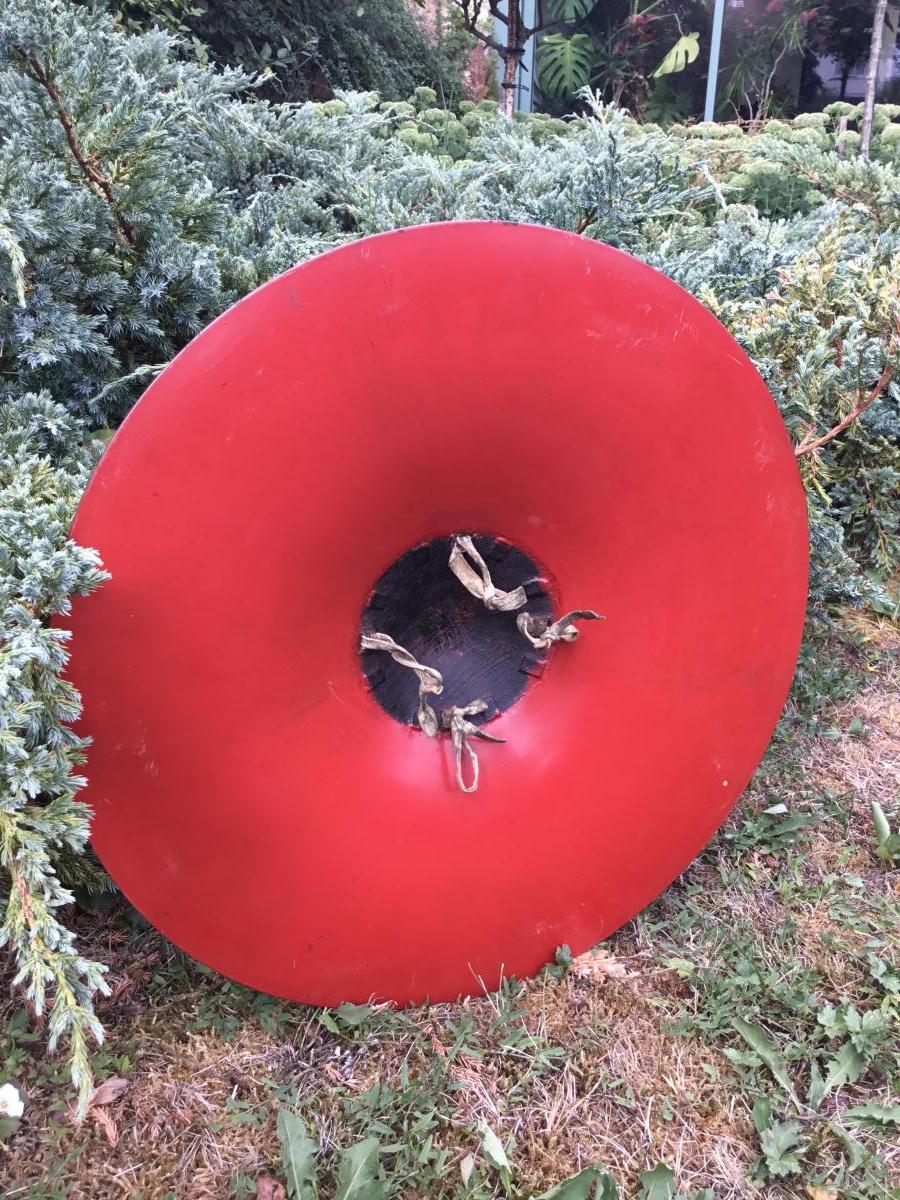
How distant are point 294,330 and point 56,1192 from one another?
1264 mm

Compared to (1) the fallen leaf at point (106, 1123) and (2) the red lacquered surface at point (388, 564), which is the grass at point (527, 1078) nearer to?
(1) the fallen leaf at point (106, 1123)

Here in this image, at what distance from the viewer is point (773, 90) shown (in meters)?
7.54

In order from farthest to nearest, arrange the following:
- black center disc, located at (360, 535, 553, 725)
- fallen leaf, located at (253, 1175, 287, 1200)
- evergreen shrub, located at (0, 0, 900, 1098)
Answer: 1. black center disc, located at (360, 535, 553, 725)
2. fallen leaf, located at (253, 1175, 287, 1200)
3. evergreen shrub, located at (0, 0, 900, 1098)

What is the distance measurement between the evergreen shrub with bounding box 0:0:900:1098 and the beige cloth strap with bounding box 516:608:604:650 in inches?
26.6

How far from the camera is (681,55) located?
7484 millimetres

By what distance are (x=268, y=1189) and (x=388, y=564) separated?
0.96 metres

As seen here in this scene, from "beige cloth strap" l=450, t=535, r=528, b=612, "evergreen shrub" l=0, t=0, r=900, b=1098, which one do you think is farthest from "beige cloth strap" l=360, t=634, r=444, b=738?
"evergreen shrub" l=0, t=0, r=900, b=1098

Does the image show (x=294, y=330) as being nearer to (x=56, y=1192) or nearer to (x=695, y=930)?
(x=56, y=1192)

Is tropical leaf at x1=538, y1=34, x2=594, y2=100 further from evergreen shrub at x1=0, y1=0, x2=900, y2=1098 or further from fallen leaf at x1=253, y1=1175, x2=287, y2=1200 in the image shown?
fallen leaf at x1=253, y1=1175, x2=287, y2=1200

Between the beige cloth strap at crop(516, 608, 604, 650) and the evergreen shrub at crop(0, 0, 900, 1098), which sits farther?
the beige cloth strap at crop(516, 608, 604, 650)

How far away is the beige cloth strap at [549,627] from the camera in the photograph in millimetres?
1319

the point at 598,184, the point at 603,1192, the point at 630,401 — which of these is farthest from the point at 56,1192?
the point at 598,184

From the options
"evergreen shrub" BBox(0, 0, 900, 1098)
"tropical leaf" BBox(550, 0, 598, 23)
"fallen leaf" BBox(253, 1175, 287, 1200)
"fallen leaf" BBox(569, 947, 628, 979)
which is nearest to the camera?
"evergreen shrub" BBox(0, 0, 900, 1098)

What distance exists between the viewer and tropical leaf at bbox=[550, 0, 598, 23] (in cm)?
772
